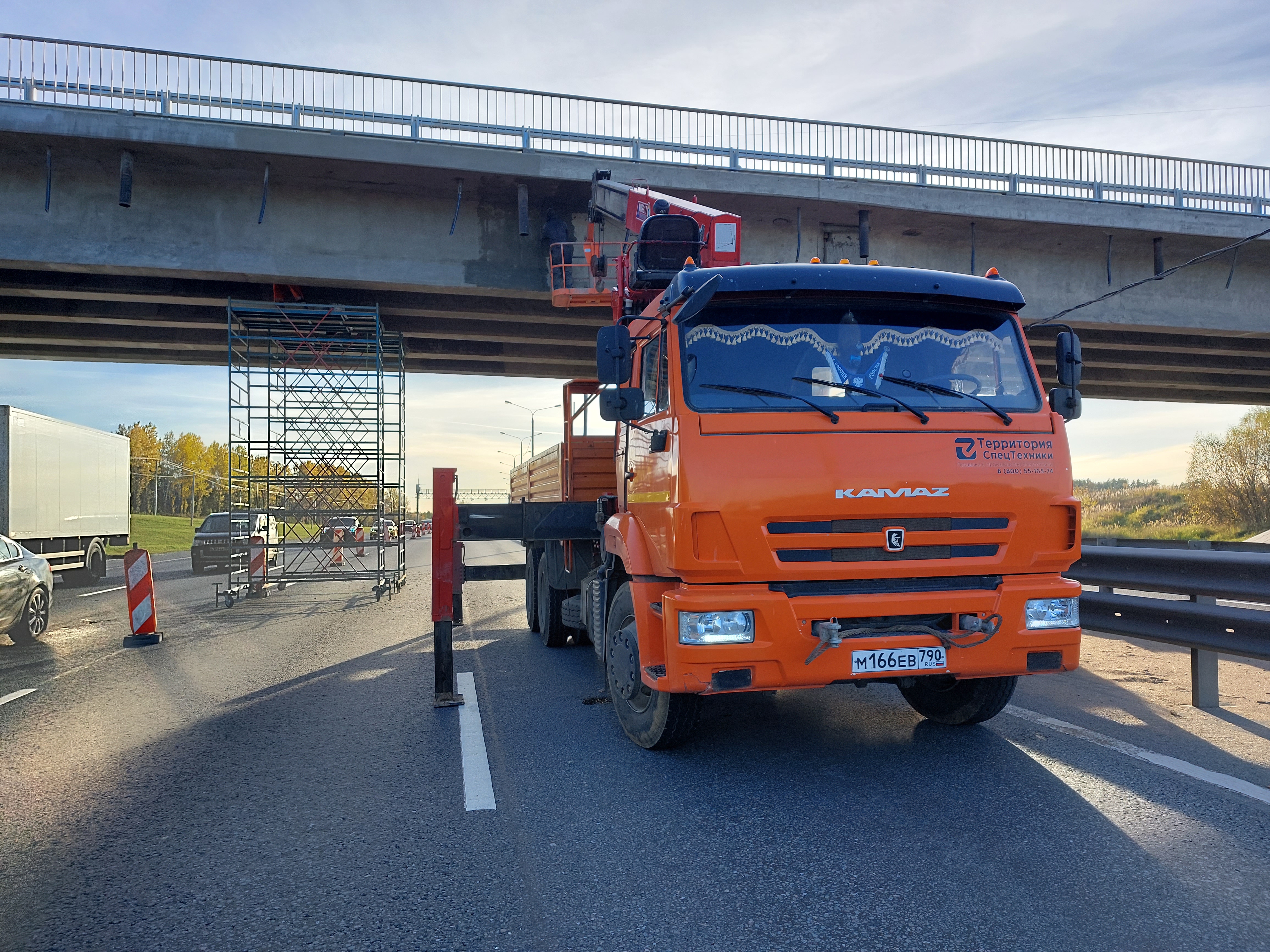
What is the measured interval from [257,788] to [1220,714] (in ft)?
19.6

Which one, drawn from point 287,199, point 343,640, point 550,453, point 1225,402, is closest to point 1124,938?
point 550,453

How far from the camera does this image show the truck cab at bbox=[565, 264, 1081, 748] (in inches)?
170

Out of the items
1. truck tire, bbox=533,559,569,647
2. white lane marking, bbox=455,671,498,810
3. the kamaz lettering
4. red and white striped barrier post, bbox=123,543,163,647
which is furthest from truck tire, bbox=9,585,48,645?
the kamaz lettering

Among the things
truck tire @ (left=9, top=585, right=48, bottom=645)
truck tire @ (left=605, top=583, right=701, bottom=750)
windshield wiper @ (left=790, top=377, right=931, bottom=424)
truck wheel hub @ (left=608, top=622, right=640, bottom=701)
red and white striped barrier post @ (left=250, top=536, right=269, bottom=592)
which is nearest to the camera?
windshield wiper @ (left=790, top=377, right=931, bottom=424)

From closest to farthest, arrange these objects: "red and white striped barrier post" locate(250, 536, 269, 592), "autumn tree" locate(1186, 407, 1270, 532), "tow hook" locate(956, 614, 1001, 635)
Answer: "tow hook" locate(956, 614, 1001, 635)
"red and white striped barrier post" locate(250, 536, 269, 592)
"autumn tree" locate(1186, 407, 1270, 532)

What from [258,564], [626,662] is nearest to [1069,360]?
[626,662]

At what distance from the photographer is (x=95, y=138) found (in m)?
13.4

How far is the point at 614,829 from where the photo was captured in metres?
3.89

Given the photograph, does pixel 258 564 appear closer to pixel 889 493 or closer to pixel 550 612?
pixel 550 612

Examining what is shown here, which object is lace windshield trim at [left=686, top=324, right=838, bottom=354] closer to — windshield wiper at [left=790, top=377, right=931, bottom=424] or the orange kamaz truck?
the orange kamaz truck

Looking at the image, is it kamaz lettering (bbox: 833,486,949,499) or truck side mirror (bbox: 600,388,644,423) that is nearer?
kamaz lettering (bbox: 833,486,949,499)

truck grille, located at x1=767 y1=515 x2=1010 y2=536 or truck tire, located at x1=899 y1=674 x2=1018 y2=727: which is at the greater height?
truck grille, located at x1=767 y1=515 x2=1010 y2=536

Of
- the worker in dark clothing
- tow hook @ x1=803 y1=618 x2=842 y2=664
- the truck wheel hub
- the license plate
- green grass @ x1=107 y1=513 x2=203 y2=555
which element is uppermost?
the worker in dark clothing

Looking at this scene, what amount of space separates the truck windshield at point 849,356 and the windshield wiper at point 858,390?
0.01m
